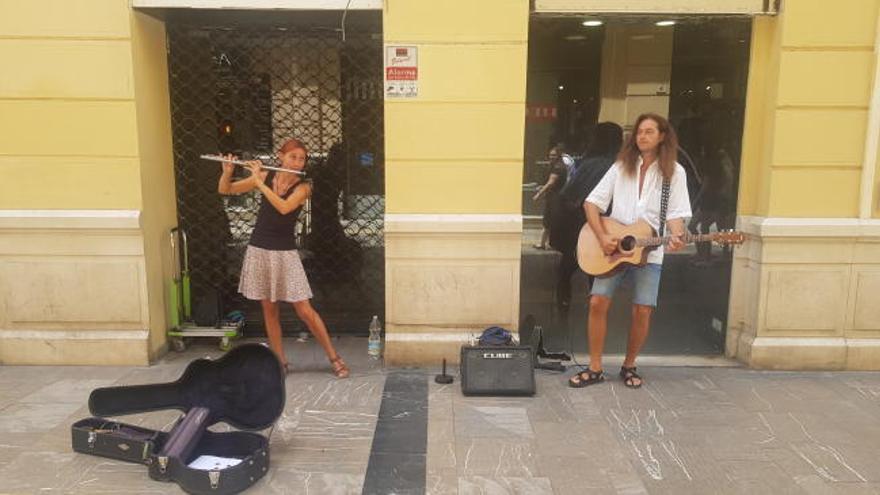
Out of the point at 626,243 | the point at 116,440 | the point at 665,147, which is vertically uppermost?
the point at 665,147

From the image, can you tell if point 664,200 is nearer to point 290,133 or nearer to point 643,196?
point 643,196

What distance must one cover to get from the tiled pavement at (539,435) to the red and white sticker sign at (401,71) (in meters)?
2.16

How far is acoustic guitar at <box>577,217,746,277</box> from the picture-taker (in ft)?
15.0

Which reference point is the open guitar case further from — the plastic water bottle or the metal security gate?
the metal security gate

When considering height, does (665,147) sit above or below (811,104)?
below

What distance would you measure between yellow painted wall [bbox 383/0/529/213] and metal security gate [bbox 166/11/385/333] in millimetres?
878

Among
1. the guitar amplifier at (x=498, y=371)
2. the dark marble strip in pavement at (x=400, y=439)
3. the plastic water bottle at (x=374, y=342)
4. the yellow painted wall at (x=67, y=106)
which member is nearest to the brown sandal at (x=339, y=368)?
the dark marble strip in pavement at (x=400, y=439)

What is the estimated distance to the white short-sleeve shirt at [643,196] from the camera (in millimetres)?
4668

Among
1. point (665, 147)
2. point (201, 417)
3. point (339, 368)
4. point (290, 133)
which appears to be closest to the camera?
point (201, 417)

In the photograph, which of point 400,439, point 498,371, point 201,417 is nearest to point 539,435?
point 498,371

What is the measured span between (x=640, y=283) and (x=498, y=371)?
1.20 m

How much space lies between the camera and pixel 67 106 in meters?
4.99

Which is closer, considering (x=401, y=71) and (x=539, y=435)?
(x=539, y=435)

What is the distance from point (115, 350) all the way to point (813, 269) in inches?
218
